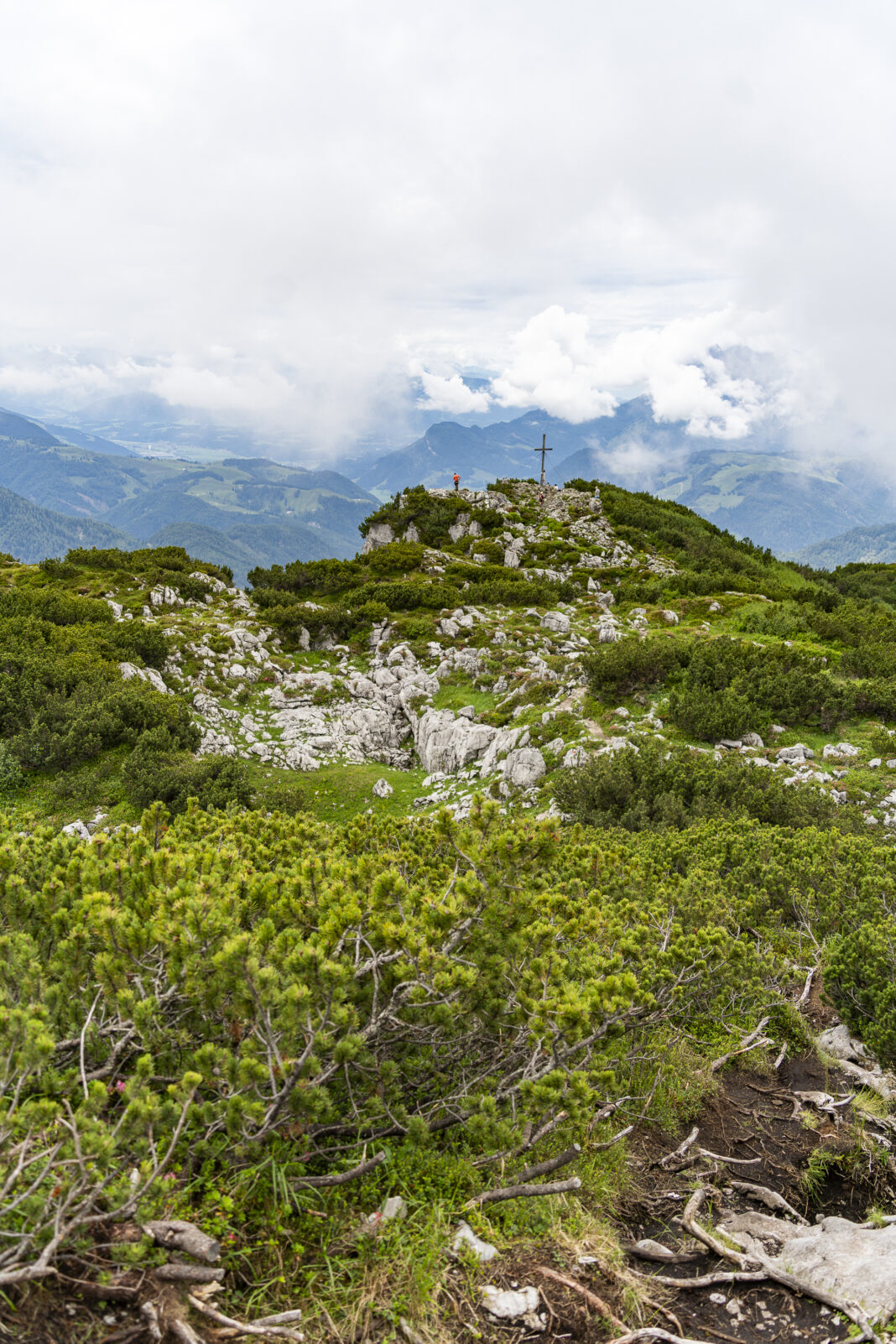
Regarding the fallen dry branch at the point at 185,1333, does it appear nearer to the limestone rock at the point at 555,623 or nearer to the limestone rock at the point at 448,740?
the limestone rock at the point at 448,740

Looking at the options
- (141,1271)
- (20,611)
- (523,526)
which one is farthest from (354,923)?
(523,526)

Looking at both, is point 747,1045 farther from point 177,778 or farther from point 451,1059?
point 177,778

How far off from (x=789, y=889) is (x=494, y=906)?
221 inches

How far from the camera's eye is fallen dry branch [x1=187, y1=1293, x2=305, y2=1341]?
279 cm

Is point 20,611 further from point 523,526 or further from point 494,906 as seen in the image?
point 523,526

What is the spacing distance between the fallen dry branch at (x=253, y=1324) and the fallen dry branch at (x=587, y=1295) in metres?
1.46

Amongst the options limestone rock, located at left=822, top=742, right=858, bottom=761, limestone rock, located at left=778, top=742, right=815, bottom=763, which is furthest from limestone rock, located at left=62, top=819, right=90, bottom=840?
limestone rock, located at left=822, top=742, right=858, bottom=761

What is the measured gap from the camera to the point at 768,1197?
15.4ft

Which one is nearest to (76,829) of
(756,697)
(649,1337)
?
(649,1337)

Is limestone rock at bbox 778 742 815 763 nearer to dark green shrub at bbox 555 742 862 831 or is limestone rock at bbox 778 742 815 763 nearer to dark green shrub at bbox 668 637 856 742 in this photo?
dark green shrub at bbox 668 637 856 742

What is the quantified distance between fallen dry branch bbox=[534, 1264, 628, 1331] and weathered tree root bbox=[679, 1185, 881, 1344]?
0.66m

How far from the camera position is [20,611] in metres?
22.7

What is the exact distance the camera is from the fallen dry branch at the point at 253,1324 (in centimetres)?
279

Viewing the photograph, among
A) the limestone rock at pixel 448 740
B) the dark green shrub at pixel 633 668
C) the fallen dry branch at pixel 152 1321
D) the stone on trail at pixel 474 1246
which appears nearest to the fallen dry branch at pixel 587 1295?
the stone on trail at pixel 474 1246
